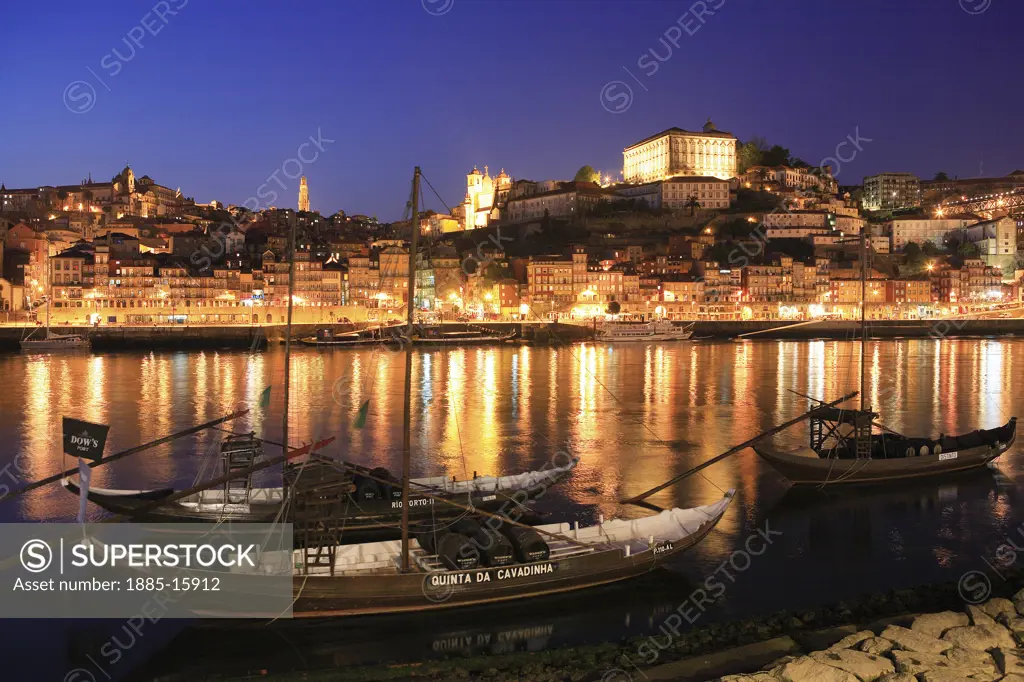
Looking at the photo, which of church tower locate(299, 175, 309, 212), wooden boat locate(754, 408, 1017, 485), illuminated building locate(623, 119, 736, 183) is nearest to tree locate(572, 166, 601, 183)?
illuminated building locate(623, 119, 736, 183)

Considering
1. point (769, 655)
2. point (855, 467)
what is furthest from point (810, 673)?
point (855, 467)

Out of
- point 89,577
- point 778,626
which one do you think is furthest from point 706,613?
point 89,577

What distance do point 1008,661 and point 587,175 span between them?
110336mm

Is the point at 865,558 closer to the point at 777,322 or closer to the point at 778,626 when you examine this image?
the point at 778,626

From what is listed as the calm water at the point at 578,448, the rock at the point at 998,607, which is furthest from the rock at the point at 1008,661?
the calm water at the point at 578,448

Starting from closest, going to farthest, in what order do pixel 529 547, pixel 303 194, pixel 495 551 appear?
pixel 495 551 < pixel 529 547 < pixel 303 194

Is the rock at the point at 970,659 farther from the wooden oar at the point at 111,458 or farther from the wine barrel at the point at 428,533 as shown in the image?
the wooden oar at the point at 111,458

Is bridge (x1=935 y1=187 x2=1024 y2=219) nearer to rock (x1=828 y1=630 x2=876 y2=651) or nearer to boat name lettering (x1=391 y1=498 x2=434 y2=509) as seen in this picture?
boat name lettering (x1=391 y1=498 x2=434 y2=509)

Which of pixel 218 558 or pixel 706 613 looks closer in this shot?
pixel 218 558

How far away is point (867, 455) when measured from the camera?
49.7ft

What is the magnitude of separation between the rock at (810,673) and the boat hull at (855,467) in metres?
7.44

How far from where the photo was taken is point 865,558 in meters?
11.6

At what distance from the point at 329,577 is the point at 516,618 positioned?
2.16 meters

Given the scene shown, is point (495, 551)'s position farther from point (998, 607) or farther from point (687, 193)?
point (687, 193)
